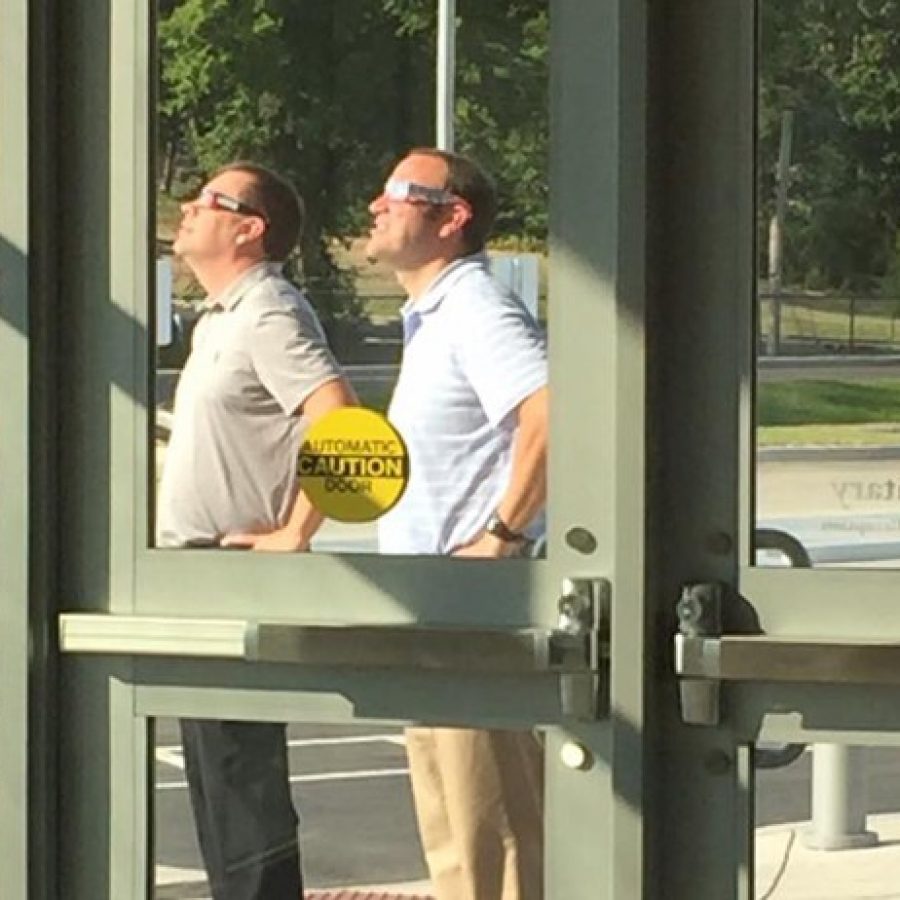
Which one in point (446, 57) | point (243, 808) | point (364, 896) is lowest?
point (364, 896)

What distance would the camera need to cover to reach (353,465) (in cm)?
409

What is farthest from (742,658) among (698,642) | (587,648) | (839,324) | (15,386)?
(15,386)

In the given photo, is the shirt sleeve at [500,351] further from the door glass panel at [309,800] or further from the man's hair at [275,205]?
the door glass panel at [309,800]

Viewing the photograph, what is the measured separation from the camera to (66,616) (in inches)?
166

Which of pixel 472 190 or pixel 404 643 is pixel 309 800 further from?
pixel 472 190

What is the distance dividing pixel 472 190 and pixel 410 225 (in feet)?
0.37

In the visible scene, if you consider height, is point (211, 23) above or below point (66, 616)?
above

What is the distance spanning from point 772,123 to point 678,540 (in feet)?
2.12

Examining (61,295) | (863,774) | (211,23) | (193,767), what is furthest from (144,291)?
(863,774)

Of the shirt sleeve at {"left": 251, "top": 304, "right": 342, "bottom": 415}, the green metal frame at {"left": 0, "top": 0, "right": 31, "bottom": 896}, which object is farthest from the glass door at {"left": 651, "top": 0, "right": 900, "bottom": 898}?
the green metal frame at {"left": 0, "top": 0, "right": 31, "bottom": 896}

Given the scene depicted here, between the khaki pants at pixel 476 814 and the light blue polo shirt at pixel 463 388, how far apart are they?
0.33 meters

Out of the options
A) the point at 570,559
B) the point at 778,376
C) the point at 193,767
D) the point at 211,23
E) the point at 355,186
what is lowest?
the point at 193,767

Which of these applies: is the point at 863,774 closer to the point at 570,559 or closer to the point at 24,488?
the point at 570,559

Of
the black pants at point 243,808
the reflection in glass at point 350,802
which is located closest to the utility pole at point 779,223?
the reflection in glass at point 350,802
